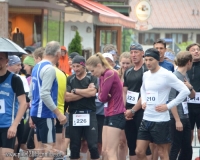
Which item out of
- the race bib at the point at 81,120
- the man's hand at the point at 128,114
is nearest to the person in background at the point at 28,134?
the race bib at the point at 81,120

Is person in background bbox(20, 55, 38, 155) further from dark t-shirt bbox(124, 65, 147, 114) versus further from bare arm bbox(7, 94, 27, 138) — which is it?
dark t-shirt bbox(124, 65, 147, 114)

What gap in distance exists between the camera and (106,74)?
10.2 meters

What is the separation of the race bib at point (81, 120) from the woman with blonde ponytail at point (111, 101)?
0.69m

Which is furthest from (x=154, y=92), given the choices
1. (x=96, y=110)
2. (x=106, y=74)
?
(x=96, y=110)

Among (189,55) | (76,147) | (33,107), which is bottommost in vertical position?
(76,147)

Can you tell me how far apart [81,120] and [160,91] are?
5.94ft

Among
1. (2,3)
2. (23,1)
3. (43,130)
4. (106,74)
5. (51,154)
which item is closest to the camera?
(51,154)

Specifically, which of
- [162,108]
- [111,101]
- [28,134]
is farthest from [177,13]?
[162,108]

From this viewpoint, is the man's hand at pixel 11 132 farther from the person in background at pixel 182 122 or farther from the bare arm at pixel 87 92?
the person in background at pixel 182 122

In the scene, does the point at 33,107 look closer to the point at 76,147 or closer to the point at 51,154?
the point at 51,154

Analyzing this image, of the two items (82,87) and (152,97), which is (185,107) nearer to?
(152,97)

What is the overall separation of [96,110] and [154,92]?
2.72 meters

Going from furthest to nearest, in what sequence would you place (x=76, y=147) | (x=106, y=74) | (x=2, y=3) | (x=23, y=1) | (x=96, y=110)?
(x=23, y=1) → (x=2, y=3) → (x=96, y=110) → (x=76, y=147) → (x=106, y=74)

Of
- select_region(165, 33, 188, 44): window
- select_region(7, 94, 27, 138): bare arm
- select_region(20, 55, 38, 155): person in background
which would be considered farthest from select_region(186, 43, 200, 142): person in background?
select_region(165, 33, 188, 44): window
